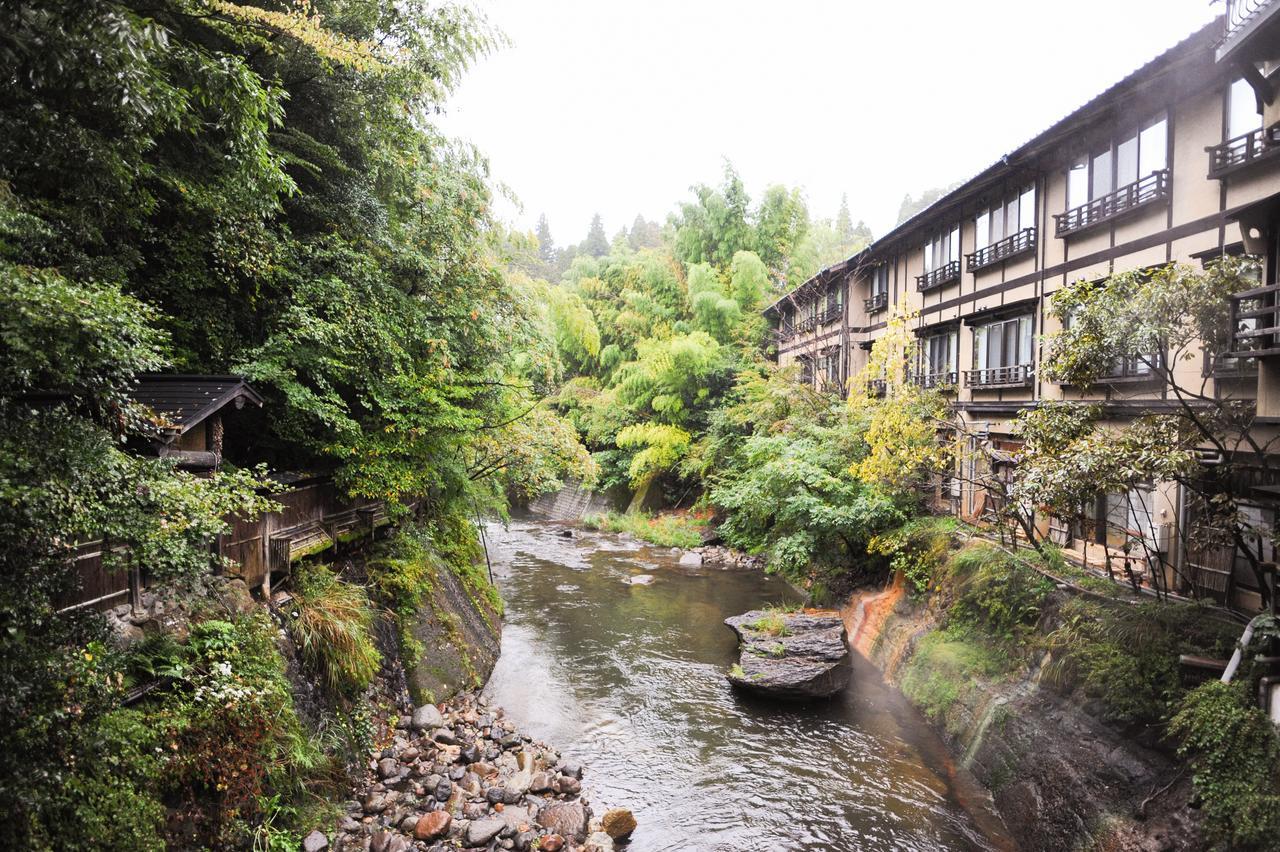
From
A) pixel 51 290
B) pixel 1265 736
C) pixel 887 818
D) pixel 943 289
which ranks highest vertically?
pixel 943 289

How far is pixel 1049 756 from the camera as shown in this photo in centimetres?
930

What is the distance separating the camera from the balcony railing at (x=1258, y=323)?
25.8ft

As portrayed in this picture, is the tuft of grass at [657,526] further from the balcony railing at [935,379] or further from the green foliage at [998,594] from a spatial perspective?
the green foliage at [998,594]

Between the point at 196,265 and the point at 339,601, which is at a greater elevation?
the point at 196,265

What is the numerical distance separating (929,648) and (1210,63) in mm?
11882

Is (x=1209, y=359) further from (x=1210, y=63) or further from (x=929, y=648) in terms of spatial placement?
(x=929, y=648)

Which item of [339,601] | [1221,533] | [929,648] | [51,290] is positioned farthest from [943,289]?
[51,290]

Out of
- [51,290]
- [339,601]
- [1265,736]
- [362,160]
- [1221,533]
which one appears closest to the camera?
[51,290]

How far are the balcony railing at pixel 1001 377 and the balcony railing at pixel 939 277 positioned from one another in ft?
10.2

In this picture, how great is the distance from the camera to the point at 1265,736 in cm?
681

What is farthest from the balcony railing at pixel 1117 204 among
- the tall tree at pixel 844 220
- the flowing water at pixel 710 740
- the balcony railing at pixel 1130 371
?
the tall tree at pixel 844 220

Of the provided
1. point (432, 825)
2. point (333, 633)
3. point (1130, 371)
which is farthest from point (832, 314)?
point (432, 825)

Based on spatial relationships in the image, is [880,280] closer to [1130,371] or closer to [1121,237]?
[1121,237]

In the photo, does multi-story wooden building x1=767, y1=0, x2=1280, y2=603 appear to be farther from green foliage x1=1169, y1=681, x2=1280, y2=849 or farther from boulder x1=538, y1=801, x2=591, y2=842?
boulder x1=538, y1=801, x2=591, y2=842
